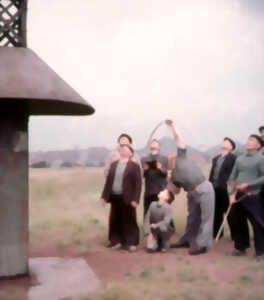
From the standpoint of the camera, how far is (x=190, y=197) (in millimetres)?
7895

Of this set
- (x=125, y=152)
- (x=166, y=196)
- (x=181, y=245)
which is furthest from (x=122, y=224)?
(x=125, y=152)

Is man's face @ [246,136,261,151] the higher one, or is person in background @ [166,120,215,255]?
man's face @ [246,136,261,151]

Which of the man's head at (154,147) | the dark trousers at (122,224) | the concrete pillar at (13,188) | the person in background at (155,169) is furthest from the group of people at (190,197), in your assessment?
the concrete pillar at (13,188)

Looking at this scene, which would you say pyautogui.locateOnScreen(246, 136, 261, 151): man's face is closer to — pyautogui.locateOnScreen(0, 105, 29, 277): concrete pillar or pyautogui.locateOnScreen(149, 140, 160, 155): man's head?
pyautogui.locateOnScreen(149, 140, 160, 155): man's head

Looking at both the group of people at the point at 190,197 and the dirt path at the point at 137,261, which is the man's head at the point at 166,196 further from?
the dirt path at the point at 137,261

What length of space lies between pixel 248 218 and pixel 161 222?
4.58 feet

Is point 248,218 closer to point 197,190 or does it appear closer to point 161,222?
point 197,190

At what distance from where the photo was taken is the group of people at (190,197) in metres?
7.35

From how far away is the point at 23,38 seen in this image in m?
5.67

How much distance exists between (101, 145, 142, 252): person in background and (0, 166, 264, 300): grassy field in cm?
31

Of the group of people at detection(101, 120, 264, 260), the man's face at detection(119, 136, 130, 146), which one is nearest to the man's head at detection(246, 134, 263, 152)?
the group of people at detection(101, 120, 264, 260)

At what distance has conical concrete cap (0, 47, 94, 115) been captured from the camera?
16.5 ft

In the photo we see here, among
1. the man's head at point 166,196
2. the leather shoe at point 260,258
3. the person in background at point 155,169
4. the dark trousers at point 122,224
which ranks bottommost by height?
the leather shoe at point 260,258

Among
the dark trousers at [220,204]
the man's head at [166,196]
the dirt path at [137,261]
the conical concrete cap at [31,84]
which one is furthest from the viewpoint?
the dark trousers at [220,204]
